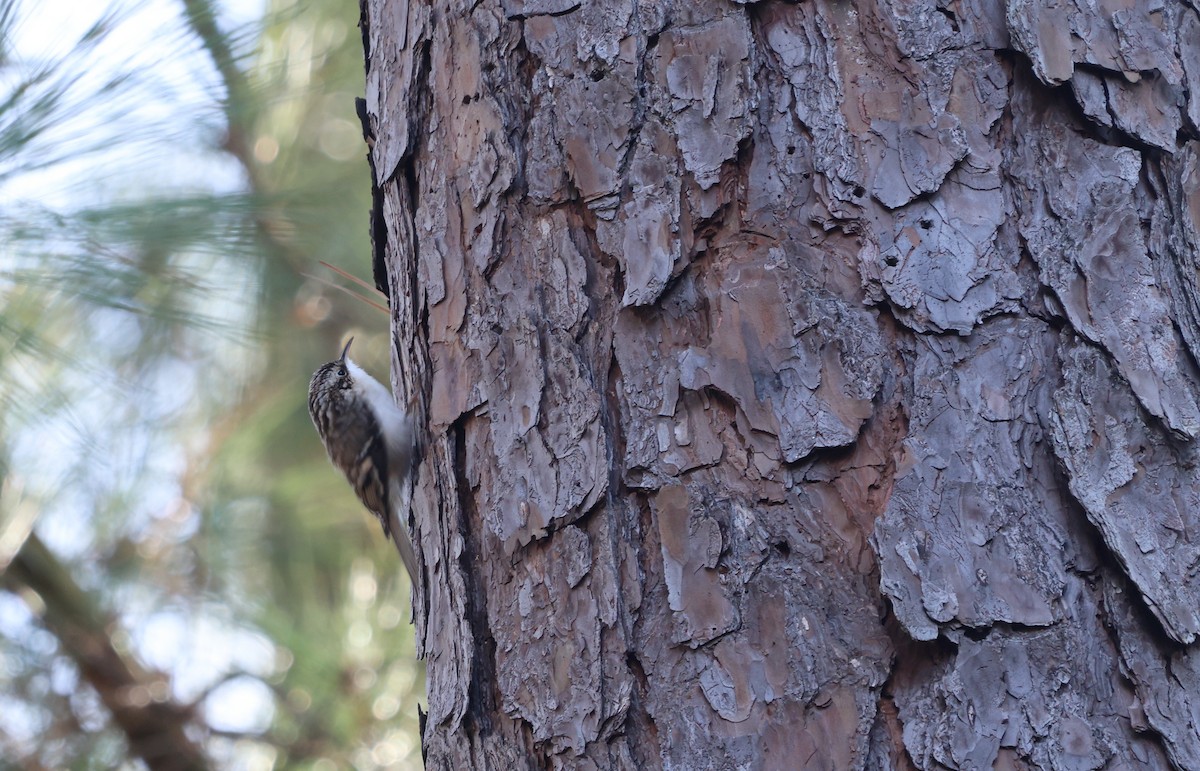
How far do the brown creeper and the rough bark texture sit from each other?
45.0 inches

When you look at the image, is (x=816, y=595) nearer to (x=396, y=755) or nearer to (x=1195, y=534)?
(x=1195, y=534)

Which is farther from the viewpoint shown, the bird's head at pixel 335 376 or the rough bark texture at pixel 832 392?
the bird's head at pixel 335 376

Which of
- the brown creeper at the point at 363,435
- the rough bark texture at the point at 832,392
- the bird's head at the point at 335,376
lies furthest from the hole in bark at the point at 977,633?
the bird's head at the point at 335,376

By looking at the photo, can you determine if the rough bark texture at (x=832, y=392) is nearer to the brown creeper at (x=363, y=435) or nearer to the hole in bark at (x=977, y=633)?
the hole in bark at (x=977, y=633)

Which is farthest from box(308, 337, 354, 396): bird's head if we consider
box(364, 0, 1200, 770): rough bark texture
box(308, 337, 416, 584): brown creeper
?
box(364, 0, 1200, 770): rough bark texture

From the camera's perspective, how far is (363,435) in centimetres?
269

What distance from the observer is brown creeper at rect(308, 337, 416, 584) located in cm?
251

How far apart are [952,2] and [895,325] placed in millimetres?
367

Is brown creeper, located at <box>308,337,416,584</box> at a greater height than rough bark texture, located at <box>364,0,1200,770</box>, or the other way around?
rough bark texture, located at <box>364,0,1200,770</box>

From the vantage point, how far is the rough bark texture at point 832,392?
100cm

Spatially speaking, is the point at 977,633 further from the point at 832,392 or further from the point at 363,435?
the point at 363,435

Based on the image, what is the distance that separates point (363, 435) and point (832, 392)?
1823mm

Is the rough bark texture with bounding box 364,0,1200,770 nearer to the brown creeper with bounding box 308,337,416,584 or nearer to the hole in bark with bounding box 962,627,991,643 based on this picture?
the hole in bark with bounding box 962,627,991,643

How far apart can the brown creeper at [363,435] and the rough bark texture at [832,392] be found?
3.75 feet
